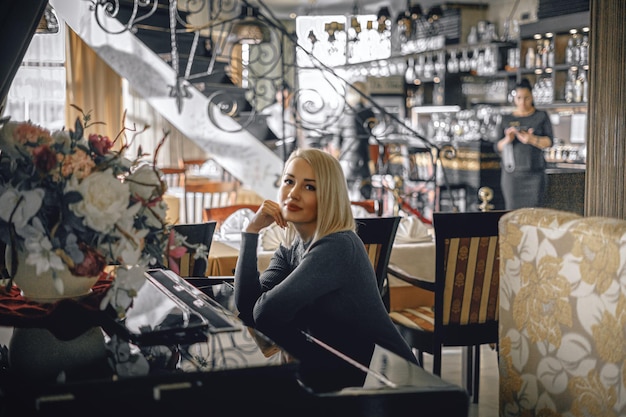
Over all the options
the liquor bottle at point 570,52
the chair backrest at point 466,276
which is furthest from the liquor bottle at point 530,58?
the chair backrest at point 466,276

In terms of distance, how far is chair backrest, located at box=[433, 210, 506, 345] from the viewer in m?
3.58

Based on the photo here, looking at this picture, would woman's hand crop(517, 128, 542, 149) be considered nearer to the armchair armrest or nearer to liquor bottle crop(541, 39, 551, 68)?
liquor bottle crop(541, 39, 551, 68)

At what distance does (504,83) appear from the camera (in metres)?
11.9

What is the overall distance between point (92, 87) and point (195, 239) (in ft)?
23.3

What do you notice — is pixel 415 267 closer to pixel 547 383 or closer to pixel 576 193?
pixel 576 193

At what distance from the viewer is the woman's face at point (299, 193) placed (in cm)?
238

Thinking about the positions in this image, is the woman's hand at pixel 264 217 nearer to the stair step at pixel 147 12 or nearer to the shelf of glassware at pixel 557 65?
the stair step at pixel 147 12

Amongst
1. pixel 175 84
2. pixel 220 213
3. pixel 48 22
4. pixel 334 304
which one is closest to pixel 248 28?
pixel 175 84

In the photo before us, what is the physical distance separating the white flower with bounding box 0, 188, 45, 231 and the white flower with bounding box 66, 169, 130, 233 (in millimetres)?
61

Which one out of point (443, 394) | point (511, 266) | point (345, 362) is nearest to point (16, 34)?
point (345, 362)

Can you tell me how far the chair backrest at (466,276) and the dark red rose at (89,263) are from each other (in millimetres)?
2107

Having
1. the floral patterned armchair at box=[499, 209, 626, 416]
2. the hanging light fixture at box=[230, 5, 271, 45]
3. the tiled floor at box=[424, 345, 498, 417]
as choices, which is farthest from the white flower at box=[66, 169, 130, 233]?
the hanging light fixture at box=[230, 5, 271, 45]

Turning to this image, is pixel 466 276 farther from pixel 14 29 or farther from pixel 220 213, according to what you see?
pixel 14 29

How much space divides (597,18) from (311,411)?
191 centimetres
